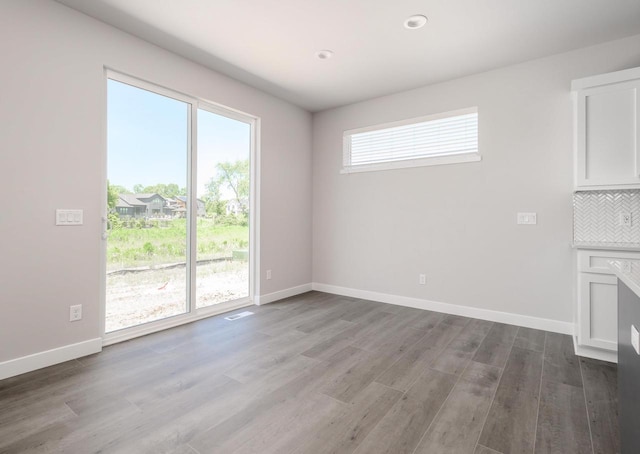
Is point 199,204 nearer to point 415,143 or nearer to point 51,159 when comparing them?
point 51,159

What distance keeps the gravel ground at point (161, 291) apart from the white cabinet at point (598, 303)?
358cm

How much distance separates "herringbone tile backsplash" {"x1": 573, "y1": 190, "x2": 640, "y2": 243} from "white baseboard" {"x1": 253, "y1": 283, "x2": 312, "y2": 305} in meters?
3.45

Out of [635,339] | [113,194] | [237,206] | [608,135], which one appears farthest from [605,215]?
[113,194]

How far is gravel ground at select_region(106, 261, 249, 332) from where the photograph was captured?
3.01m

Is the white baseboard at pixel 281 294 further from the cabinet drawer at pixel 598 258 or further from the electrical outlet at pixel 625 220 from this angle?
the electrical outlet at pixel 625 220

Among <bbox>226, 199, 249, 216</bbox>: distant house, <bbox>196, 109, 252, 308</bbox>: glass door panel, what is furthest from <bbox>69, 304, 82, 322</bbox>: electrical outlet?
<bbox>226, 199, 249, 216</bbox>: distant house

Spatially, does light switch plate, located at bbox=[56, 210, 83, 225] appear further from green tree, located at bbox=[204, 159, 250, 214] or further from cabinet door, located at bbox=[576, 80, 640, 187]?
cabinet door, located at bbox=[576, 80, 640, 187]

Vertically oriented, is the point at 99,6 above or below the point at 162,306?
above

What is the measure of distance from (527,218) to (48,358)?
4575 millimetres

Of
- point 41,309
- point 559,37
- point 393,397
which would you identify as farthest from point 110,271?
point 559,37

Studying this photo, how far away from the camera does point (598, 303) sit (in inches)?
103

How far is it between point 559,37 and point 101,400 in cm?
467

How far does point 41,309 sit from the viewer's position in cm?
247

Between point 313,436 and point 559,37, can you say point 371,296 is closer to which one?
point 313,436
